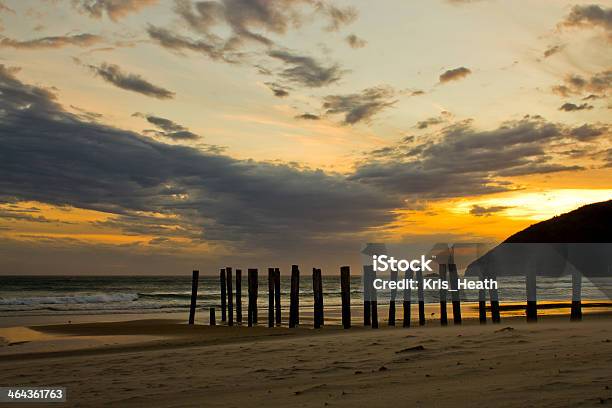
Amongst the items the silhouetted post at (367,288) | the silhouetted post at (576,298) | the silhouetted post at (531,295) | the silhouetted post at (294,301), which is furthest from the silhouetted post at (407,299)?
the silhouetted post at (576,298)

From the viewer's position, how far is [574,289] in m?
19.5

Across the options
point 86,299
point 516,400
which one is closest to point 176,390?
point 516,400

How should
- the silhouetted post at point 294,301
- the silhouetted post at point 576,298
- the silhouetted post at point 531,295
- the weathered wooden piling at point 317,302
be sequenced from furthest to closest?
1. the silhouetted post at point 294,301
2. the weathered wooden piling at point 317,302
3. the silhouetted post at point 576,298
4. the silhouetted post at point 531,295

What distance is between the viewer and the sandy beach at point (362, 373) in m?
6.17

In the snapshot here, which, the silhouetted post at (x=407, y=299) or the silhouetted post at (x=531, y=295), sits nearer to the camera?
the silhouetted post at (x=531, y=295)

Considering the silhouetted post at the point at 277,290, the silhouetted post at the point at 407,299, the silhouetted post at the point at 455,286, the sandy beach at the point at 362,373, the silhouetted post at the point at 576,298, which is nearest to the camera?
the sandy beach at the point at 362,373

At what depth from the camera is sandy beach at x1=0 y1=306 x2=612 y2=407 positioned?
6.17 m

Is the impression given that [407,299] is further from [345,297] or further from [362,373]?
[362,373]

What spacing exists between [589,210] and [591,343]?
7.76 metres

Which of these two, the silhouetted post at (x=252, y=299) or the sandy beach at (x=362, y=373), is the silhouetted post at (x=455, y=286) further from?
the silhouetted post at (x=252, y=299)

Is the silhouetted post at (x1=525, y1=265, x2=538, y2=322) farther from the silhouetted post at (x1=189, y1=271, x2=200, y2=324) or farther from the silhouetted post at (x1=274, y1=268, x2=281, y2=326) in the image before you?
the silhouetted post at (x1=189, y1=271, x2=200, y2=324)

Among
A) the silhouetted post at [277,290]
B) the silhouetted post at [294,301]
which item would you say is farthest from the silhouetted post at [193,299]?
the silhouetted post at [294,301]

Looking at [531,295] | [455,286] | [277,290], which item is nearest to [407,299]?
[455,286]

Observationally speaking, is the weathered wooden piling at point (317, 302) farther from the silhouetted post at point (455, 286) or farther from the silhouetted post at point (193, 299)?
the silhouetted post at point (193, 299)
